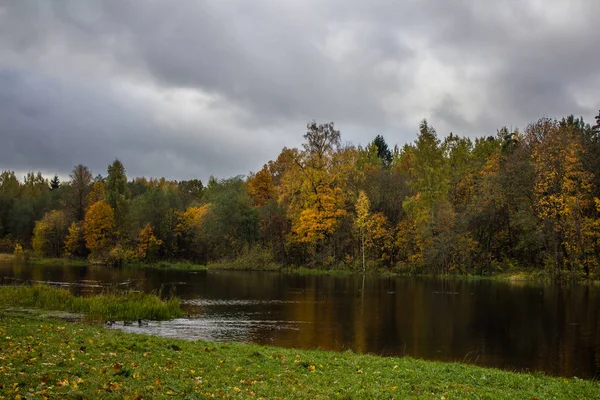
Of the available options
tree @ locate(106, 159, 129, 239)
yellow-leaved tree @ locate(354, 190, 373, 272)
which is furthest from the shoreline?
tree @ locate(106, 159, 129, 239)

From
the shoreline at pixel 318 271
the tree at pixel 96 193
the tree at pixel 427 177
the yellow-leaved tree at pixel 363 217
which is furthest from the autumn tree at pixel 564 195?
the tree at pixel 96 193

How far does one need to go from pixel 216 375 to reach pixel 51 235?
97.1m

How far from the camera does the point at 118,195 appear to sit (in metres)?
93.8

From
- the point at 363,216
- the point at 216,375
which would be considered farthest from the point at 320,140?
the point at 216,375

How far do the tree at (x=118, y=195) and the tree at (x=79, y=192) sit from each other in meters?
10.6

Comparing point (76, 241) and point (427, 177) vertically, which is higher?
point (427, 177)

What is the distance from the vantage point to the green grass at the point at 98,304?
95.2ft

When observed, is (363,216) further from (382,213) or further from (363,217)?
(382,213)

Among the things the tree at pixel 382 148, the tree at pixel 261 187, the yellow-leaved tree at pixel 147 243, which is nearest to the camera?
the yellow-leaved tree at pixel 147 243

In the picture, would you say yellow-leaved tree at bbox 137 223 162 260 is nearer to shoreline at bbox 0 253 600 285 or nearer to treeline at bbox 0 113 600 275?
treeline at bbox 0 113 600 275

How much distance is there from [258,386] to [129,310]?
65.2 ft

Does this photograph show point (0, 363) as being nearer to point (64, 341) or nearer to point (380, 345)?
point (64, 341)

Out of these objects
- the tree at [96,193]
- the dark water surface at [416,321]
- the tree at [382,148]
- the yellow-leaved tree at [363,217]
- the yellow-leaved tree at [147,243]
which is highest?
the tree at [382,148]

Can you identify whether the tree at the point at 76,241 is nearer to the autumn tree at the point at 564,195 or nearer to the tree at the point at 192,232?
the tree at the point at 192,232
